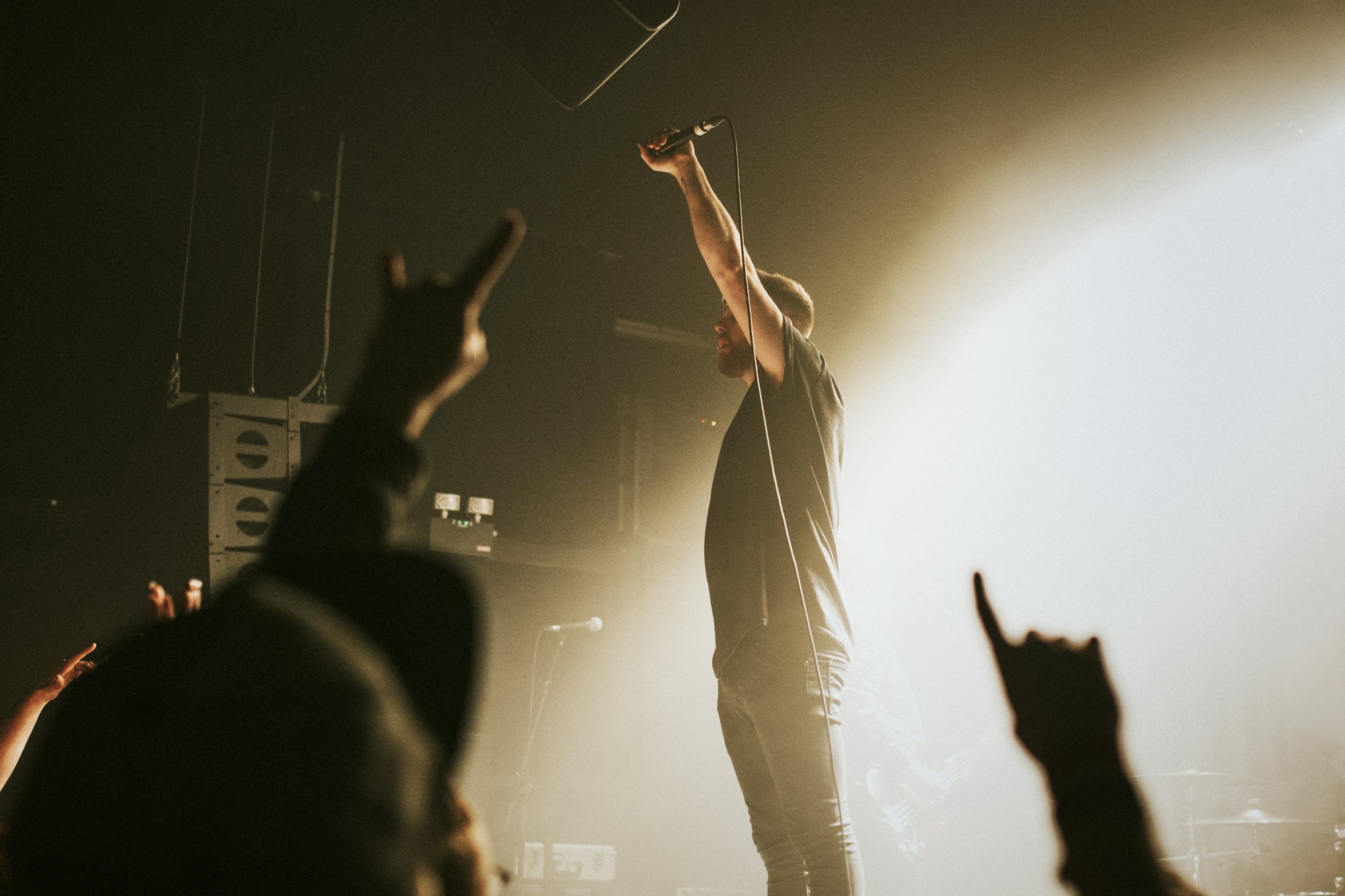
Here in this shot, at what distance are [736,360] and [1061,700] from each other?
186 centimetres

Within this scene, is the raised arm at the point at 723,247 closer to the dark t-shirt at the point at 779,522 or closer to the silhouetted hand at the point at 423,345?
the dark t-shirt at the point at 779,522

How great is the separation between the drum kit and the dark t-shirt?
3.37 m

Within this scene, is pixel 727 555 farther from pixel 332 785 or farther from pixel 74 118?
pixel 74 118

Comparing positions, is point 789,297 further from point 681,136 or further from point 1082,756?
point 1082,756

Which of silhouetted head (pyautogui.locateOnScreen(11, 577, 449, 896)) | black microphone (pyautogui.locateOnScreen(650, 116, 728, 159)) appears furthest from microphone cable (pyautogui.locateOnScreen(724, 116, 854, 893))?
silhouetted head (pyautogui.locateOnScreen(11, 577, 449, 896))

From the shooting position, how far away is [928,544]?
5.87 m

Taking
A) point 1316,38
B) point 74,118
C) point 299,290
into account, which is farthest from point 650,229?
point 1316,38

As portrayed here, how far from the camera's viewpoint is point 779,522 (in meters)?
2.19

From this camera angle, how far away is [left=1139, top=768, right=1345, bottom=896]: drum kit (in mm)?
4492

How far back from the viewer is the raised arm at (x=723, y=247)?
7.62ft

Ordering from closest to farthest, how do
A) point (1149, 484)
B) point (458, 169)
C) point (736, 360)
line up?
point (736, 360), point (458, 169), point (1149, 484)

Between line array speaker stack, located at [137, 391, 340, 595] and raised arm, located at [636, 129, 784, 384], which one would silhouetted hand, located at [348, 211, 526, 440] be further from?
line array speaker stack, located at [137, 391, 340, 595]

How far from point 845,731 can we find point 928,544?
1.60 metres

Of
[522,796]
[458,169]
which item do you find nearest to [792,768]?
[522,796]
